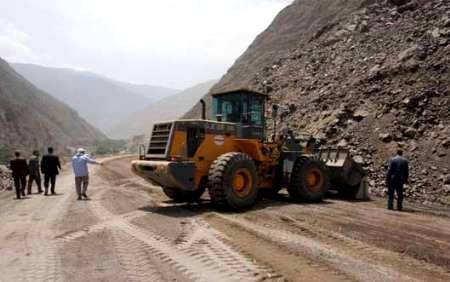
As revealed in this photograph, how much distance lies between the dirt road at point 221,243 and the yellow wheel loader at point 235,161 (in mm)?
553

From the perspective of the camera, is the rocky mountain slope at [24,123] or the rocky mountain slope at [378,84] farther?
the rocky mountain slope at [24,123]

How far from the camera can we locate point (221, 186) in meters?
10.6

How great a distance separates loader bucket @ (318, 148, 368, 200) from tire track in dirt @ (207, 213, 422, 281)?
524 cm

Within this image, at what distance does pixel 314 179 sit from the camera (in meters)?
13.2

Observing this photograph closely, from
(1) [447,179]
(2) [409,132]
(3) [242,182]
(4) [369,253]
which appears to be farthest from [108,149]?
(4) [369,253]

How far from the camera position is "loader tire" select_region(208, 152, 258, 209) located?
10.7m

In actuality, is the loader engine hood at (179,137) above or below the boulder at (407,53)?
below

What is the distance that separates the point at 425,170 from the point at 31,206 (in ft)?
35.2

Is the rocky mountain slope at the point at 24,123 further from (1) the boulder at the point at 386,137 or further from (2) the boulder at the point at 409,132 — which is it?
(2) the boulder at the point at 409,132

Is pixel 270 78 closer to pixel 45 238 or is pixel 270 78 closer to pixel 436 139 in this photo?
pixel 436 139

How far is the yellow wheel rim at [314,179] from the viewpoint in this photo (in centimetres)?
1296

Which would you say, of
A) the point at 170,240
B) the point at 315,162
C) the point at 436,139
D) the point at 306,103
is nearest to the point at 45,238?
the point at 170,240

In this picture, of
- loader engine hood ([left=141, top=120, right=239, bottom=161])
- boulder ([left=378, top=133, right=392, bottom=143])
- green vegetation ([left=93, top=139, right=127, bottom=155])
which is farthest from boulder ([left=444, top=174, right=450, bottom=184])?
green vegetation ([left=93, top=139, right=127, bottom=155])

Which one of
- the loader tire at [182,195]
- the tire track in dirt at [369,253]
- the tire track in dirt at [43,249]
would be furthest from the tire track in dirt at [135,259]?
the loader tire at [182,195]
